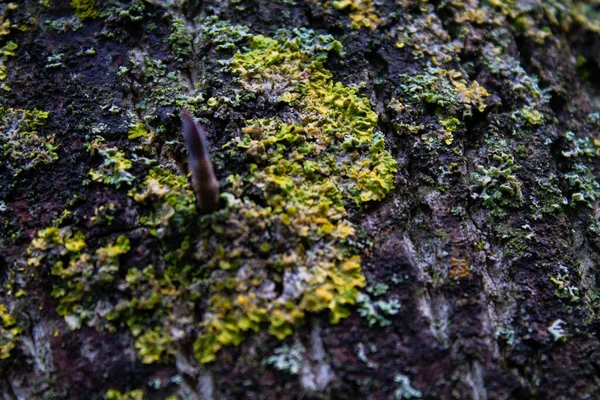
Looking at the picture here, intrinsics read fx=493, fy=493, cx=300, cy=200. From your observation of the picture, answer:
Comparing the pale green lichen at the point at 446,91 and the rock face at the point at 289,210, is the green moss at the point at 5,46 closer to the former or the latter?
the rock face at the point at 289,210

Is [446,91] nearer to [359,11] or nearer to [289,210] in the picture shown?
[359,11]

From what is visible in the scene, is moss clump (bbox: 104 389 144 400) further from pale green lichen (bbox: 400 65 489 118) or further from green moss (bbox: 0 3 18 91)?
pale green lichen (bbox: 400 65 489 118)

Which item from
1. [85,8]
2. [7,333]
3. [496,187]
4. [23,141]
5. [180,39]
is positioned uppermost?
[85,8]

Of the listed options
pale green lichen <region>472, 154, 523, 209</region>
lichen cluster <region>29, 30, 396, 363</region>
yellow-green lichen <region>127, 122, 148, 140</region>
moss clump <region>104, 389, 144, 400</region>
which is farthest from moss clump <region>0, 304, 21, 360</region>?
pale green lichen <region>472, 154, 523, 209</region>

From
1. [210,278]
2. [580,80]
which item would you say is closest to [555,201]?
[580,80]

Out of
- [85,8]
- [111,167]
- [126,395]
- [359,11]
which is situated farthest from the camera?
[359,11]

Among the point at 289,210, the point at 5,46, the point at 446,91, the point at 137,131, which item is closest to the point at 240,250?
the point at 289,210

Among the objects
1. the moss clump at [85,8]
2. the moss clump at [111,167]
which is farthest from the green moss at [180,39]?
the moss clump at [111,167]

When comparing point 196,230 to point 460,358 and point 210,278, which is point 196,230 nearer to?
point 210,278
